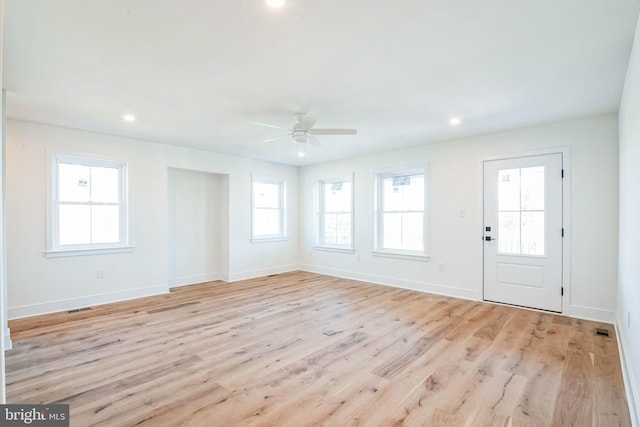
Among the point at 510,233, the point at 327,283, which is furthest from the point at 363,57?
the point at 327,283

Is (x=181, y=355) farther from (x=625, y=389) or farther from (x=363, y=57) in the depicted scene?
A: (x=625, y=389)

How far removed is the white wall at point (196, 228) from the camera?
5.94 meters

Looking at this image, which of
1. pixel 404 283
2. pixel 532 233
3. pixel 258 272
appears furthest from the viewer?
pixel 258 272

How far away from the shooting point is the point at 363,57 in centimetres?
261

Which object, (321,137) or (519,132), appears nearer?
(519,132)

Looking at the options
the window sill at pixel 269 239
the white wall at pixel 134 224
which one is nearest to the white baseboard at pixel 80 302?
the white wall at pixel 134 224

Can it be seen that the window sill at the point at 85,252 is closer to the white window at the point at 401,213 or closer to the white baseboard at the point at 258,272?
the white baseboard at the point at 258,272

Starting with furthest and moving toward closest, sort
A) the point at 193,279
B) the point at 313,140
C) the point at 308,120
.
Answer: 1. the point at 193,279
2. the point at 313,140
3. the point at 308,120

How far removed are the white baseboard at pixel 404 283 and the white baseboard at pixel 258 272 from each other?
49 cm

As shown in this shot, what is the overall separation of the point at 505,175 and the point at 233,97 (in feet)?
12.4

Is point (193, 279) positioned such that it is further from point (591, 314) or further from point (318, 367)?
point (591, 314)

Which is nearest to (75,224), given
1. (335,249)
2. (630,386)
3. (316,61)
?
(316,61)

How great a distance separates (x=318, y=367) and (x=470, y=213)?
3390mm

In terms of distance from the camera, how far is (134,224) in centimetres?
510
